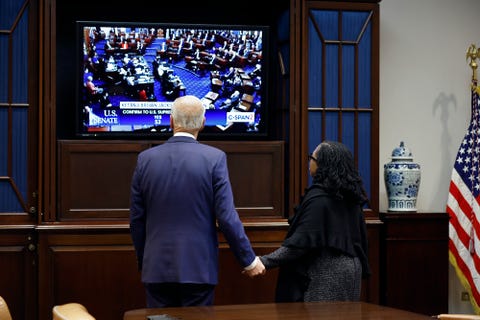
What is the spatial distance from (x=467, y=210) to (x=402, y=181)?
Answer: 24.7 inches

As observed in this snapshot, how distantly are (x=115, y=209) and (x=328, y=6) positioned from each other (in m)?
1.93

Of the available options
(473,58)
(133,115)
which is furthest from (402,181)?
(133,115)

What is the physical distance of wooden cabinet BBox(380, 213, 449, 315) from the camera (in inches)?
212

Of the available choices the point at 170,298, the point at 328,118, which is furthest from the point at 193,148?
the point at 328,118

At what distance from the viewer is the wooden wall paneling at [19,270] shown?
4.90 m

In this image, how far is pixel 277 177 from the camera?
17.3 feet

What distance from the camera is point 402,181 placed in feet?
17.9

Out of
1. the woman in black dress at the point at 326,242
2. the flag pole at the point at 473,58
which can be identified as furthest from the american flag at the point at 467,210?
the woman in black dress at the point at 326,242

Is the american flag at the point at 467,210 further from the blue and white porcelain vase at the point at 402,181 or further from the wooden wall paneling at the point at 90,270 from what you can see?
the wooden wall paneling at the point at 90,270

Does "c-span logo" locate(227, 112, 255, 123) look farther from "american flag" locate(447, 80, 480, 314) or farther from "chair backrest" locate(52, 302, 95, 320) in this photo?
"chair backrest" locate(52, 302, 95, 320)

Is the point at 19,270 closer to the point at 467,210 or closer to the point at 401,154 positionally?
the point at 401,154

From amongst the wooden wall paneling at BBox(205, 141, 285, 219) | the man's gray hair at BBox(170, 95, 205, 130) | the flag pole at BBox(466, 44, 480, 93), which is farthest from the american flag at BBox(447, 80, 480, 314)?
the man's gray hair at BBox(170, 95, 205, 130)

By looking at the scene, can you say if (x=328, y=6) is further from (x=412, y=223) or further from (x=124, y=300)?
(x=124, y=300)

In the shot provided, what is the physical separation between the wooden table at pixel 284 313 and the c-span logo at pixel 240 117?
2.60 meters
